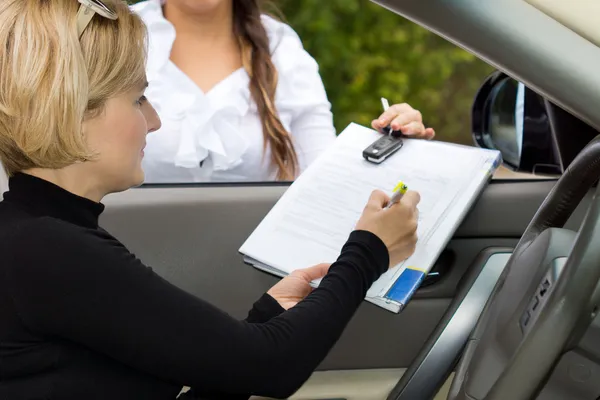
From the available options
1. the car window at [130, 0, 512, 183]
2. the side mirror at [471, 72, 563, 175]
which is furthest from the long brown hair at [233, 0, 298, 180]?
the car window at [130, 0, 512, 183]

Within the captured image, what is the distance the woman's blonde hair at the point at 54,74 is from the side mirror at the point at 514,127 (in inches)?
32.2

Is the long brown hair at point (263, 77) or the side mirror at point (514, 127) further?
the long brown hair at point (263, 77)

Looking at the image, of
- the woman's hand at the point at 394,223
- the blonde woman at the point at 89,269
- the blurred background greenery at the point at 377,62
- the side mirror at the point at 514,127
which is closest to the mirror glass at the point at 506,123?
the side mirror at the point at 514,127

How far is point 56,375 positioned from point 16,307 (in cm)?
10

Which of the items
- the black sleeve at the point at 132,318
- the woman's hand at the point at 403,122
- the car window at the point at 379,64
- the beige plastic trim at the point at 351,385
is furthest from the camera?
the car window at the point at 379,64

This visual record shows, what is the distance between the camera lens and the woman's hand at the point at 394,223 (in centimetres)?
128

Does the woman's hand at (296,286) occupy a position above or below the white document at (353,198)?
below

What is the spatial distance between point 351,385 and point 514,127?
587mm

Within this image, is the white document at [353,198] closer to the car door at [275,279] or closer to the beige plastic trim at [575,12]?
the car door at [275,279]

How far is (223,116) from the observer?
1.90 metres

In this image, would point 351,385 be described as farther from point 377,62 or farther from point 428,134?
point 377,62

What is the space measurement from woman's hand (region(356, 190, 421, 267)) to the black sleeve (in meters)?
0.25

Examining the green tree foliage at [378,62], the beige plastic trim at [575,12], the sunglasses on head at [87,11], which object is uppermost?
the green tree foliage at [378,62]

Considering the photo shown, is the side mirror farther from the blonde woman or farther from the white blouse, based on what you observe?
the blonde woman
